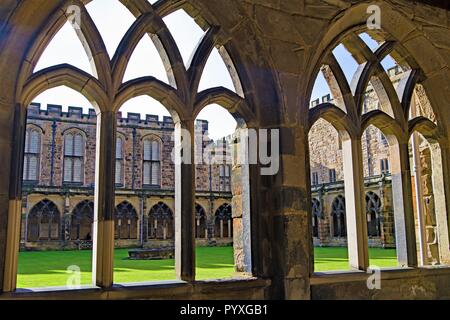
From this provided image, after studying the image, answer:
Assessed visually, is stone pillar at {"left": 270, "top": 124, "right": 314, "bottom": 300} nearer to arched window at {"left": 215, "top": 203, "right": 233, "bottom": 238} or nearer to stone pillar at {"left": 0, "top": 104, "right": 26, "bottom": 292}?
stone pillar at {"left": 0, "top": 104, "right": 26, "bottom": 292}

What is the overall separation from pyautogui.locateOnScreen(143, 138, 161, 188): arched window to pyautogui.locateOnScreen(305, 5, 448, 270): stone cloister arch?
69.9ft

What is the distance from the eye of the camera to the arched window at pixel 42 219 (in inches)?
725

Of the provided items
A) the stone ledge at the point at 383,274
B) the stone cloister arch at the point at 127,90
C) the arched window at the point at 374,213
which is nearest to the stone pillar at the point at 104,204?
the stone cloister arch at the point at 127,90

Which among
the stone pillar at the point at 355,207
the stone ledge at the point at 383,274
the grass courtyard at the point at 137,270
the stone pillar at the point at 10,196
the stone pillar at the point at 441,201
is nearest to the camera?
the stone pillar at the point at 10,196

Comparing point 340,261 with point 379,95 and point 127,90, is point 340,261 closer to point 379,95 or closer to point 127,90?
point 379,95

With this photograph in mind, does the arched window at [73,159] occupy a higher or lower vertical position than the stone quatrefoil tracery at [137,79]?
higher

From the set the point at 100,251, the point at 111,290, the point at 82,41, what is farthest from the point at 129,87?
the point at 111,290

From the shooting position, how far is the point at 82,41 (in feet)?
7.60

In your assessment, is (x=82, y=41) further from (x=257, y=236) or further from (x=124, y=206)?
(x=124, y=206)

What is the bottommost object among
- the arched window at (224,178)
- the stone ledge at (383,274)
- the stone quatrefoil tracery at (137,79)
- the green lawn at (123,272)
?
the green lawn at (123,272)

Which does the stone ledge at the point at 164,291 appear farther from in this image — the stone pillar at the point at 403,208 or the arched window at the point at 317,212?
the arched window at the point at 317,212

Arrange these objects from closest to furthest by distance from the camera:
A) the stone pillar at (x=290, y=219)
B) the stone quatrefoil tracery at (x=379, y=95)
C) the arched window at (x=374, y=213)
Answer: the stone pillar at (x=290, y=219)
the stone quatrefoil tracery at (x=379, y=95)
the arched window at (x=374, y=213)

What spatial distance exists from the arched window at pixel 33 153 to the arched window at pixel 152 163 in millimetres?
5318

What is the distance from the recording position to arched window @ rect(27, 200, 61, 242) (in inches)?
725
